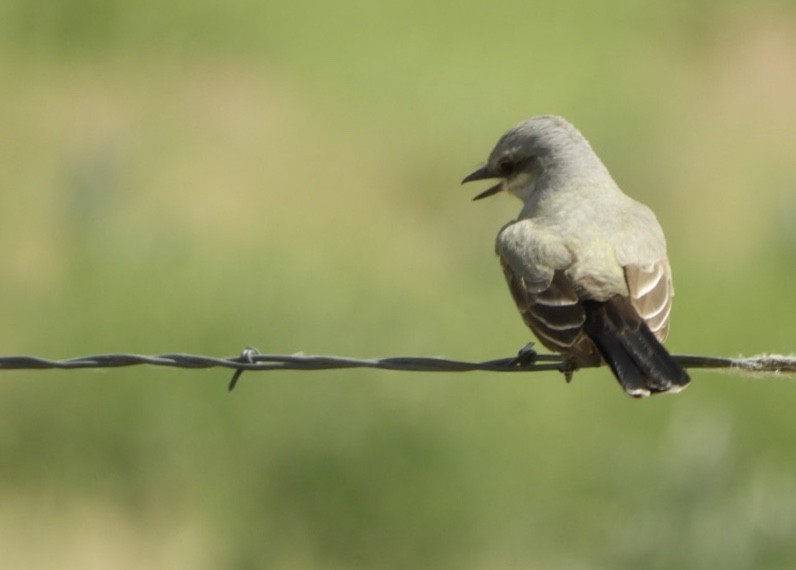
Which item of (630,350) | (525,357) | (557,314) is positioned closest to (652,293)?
(557,314)

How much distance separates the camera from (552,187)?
8359 millimetres

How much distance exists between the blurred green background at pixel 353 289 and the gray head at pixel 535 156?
1897 millimetres

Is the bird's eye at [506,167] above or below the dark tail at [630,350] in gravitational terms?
above

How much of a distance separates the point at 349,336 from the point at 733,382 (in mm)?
2368

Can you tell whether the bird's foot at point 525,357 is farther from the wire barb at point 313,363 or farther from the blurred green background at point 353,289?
the blurred green background at point 353,289

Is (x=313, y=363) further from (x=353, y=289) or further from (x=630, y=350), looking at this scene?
Result: (x=353, y=289)

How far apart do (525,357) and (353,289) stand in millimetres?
5789

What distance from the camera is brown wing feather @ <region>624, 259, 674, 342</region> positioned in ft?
23.8

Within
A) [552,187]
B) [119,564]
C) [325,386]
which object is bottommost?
[119,564]

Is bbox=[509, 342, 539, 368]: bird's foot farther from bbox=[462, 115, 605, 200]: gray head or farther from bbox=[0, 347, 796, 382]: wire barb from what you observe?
bbox=[462, 115, 605, 200]: gray head

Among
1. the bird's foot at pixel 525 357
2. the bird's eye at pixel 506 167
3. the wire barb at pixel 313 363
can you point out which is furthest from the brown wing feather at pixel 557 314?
the bird's eye at pixel 506 167

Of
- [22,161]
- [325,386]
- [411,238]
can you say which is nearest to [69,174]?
[22,161]

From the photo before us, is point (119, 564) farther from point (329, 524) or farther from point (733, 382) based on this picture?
point (733, 382)

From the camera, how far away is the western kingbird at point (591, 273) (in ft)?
22.7
